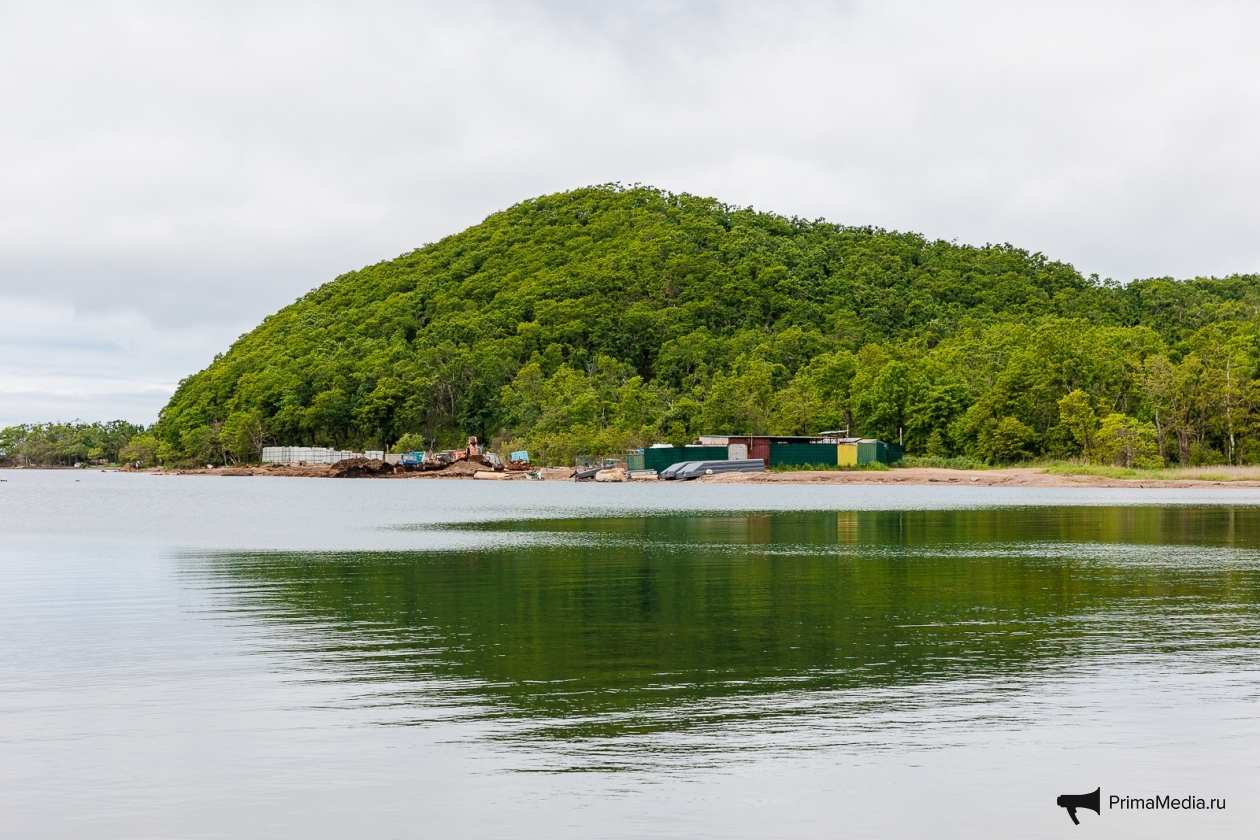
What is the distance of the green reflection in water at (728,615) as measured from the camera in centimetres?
1625

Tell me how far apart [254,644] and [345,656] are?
7.58 ft

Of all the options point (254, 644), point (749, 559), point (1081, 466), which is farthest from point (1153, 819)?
point (1081, 466)

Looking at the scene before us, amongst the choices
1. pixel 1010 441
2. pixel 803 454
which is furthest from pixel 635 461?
pixel 1010 441

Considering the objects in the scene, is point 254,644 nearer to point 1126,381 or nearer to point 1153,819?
point 1153,819

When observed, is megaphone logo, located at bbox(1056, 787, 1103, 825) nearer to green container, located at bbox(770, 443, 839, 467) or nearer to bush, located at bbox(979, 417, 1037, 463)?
bush, located at bbox(979, 417, 1037, 463)

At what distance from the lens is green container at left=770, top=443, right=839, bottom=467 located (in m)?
136

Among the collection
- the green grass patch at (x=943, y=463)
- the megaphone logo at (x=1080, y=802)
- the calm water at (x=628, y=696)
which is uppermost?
the green grass patch at (x=943, y=463)

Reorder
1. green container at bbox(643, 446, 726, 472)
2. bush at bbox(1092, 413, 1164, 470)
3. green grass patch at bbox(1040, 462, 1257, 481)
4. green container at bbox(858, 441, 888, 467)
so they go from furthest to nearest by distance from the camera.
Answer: green container at bbox(643, 446, 726, 472) < green container at bbox(858, 441, 888, 467) < bush at bbox(1092, 413, 1164, 470) < green grass patch at bbox(1040, 462, 1257, 481)

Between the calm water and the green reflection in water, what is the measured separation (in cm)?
11

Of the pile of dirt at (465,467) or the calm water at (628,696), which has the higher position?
the pile of dirt at (465,467)

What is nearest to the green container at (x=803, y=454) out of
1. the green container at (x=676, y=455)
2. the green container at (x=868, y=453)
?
the green container at (x=868, y=453)

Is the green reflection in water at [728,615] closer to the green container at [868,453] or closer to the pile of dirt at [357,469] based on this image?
the green container at [868,453]

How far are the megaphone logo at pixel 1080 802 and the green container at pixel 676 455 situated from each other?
428ft

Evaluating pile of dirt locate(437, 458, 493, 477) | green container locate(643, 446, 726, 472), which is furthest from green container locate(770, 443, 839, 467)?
pile of dirt locate(437, 458, 493, 477)
